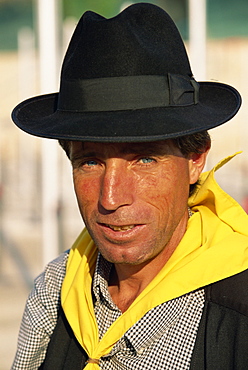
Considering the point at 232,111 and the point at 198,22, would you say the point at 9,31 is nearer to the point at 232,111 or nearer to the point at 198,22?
the point at 198,22

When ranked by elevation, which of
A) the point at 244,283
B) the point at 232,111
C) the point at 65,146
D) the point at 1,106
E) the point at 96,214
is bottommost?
the point at 1,106

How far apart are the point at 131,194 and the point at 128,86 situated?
0.28m

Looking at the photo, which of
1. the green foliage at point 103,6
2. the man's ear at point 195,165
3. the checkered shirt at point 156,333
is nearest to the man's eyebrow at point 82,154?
the man's ear at point 195,165

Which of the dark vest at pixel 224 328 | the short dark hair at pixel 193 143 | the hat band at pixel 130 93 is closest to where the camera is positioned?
the dark vest at pixel 224 328

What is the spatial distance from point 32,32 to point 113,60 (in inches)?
240

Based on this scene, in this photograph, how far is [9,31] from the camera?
7371mm

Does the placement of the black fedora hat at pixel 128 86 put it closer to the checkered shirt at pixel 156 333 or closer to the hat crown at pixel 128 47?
the hat crown at pixel 128 47

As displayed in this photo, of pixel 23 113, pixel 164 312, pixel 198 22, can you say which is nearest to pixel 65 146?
pixel 23 113

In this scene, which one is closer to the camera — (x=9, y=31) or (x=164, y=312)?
(x=164, y=312)

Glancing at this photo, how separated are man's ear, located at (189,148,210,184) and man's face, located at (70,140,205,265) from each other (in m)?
0.04

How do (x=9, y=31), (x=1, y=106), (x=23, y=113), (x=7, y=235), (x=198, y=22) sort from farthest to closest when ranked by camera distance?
1. (x=1, y=106)
2. (x=7, y=235)
3. (x=9, y=31)
4. (x=198, y=22)
5. (x=23, y=113)

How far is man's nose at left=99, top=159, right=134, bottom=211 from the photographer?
66.7 inches

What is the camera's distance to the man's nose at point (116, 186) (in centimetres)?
170

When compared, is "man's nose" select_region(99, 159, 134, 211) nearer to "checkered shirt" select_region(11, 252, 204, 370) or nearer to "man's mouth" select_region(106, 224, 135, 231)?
"man's mouth" select_region(106, 224, 135, 231)
